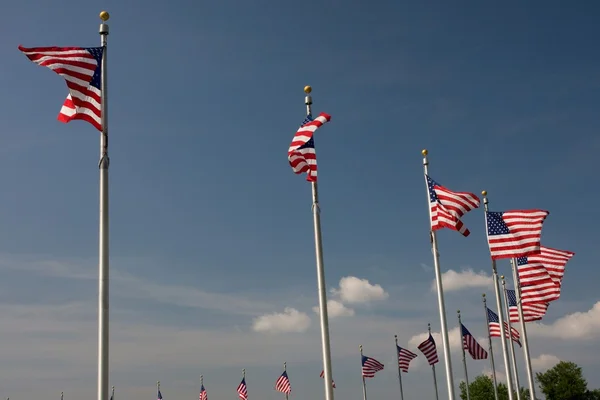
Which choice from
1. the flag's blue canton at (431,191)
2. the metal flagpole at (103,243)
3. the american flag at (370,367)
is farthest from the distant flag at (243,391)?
the metal flagpole at (103,243)

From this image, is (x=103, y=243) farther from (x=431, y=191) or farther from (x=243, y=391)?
(x=243, y=391)

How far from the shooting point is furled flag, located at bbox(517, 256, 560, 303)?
3822 centimetres

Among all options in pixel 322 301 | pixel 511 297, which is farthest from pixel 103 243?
pixel 511 297

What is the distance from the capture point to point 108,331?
18.3m

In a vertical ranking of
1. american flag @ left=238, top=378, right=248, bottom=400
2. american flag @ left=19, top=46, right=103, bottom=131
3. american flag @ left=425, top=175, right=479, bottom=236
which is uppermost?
american flag @ left=19, top=46, right=103, bottom=131

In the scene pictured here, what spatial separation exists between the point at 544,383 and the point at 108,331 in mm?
130479

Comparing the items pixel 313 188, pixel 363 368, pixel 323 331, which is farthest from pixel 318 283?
pixel 363 368

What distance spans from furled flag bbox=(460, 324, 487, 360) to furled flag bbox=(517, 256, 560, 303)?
586 inches

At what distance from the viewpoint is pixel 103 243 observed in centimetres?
1905

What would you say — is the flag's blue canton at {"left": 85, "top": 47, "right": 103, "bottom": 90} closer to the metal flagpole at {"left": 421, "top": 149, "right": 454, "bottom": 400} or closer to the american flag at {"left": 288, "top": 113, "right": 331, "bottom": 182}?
the american flag at {"left": 288, "top": 113, "right": 331, "bottom": 182}

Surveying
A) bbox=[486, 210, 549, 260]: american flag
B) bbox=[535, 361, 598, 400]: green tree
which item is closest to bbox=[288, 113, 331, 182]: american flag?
bbox=[486, 210, 549, 260]: american flag

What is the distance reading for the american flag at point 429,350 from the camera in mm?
56500

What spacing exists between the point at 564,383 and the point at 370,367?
269 feet

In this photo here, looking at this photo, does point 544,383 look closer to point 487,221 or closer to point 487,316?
point 487,316
